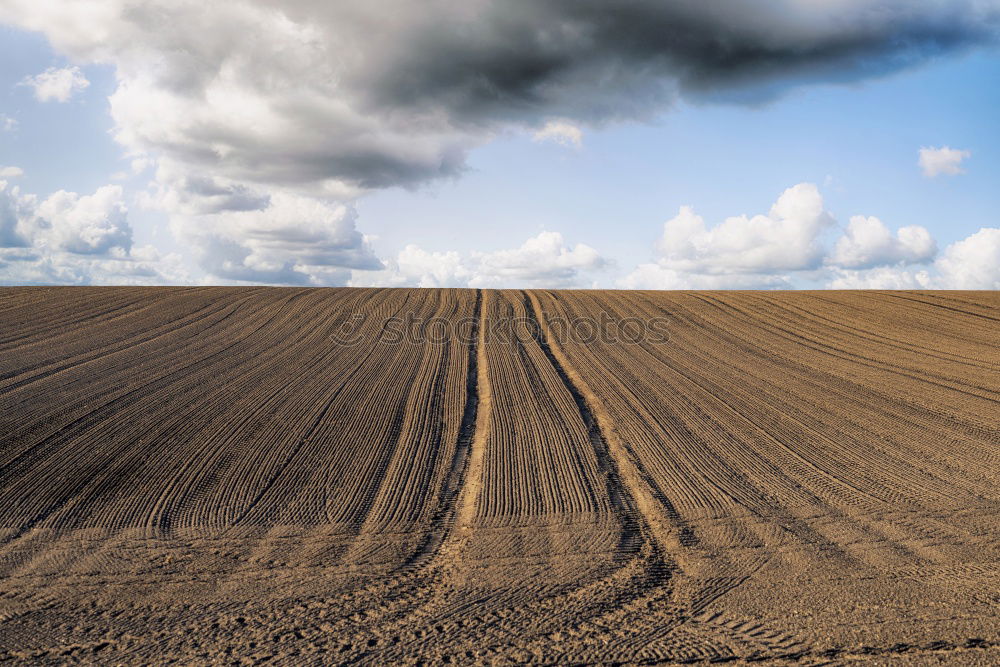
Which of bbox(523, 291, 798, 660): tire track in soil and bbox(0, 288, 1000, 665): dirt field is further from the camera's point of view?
bbox(523, 291, 798, 660): tire track in soil

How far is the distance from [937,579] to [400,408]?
7.58 metres

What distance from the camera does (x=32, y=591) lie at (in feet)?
15.7

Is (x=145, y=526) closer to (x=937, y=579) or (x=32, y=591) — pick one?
(x=32, y=591)

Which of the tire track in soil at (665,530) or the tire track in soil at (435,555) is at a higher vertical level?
the tire track in soil at (435,555)

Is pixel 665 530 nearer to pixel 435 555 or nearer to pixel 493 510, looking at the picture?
pixel 493 510

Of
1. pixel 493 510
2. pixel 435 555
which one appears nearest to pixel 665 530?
pixel 493 510

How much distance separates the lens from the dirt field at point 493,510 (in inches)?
166

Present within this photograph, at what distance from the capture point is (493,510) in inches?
252

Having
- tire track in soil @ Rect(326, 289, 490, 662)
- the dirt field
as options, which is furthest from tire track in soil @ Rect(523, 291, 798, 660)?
tire track in soil @ Rect(326, 289, 490, 662)

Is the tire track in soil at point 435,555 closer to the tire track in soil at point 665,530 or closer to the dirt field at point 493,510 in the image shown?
the dirt field at point 493,510

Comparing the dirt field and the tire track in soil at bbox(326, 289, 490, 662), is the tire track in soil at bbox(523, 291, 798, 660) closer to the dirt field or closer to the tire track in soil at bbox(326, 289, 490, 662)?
the dirt field

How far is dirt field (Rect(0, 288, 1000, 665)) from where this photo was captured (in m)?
4.21

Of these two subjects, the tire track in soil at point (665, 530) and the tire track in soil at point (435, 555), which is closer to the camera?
the tire track in soil at point (435, 555)

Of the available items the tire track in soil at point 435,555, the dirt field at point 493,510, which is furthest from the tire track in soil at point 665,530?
the tire track in soil at point 435,555
